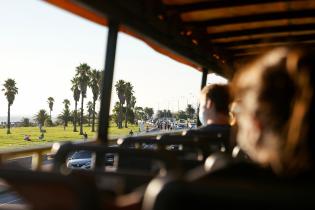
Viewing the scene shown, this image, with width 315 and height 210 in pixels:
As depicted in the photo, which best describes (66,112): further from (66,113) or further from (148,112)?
(148,112)

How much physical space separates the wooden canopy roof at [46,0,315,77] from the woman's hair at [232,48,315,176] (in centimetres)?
176

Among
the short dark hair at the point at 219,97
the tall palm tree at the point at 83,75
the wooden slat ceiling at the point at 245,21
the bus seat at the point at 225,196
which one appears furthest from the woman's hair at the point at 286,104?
the tall palm tree at the point at 83,75

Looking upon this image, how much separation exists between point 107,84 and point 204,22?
187 cm

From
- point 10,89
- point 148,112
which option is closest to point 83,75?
point 10,89

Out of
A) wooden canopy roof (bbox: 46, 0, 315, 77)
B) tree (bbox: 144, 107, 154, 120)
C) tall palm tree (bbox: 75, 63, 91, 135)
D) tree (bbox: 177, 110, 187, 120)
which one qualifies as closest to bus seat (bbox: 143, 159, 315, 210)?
wooden canopy roof (bbox: 46, 0, 315, 77)

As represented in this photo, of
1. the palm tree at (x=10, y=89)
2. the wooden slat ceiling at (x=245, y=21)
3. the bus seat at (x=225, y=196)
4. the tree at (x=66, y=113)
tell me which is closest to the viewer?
the bus seat at (x=225, y=196)

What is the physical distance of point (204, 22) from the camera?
5.30 m

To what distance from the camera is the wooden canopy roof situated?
347 cm

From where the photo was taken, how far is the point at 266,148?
132cm

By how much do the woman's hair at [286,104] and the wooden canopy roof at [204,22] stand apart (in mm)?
1764

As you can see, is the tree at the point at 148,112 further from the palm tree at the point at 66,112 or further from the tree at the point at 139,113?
the palm tree at the point at 66,112

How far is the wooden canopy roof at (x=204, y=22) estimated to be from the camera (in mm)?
3473

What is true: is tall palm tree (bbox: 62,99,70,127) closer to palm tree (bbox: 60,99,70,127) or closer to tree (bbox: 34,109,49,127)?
palm tree (bbox: 60,99,70,127)

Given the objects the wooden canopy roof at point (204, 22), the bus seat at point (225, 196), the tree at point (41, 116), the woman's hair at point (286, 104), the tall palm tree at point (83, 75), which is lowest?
the tree at point (41, 116)
